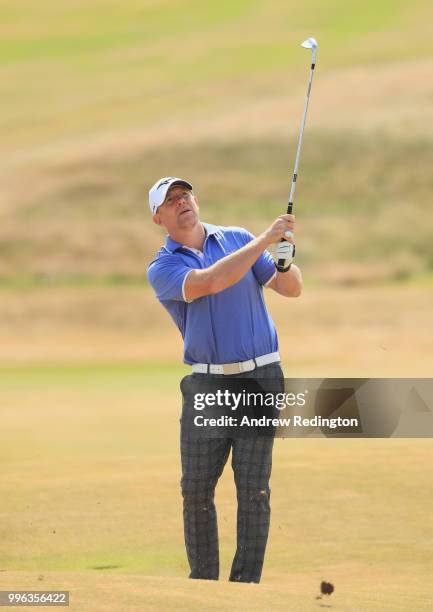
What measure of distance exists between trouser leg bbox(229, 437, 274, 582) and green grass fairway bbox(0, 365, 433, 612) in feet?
0.68

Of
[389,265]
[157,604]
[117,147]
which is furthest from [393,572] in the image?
[117,147]

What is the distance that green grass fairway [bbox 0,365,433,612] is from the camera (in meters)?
6.10

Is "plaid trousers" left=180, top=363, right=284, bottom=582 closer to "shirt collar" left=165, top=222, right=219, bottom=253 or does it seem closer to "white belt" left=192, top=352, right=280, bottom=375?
"white belt" left=192, top=352, right=280, bottom=375

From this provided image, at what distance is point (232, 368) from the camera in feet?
21.8

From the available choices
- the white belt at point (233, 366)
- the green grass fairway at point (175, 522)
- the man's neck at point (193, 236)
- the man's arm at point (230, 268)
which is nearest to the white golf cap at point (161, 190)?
the man's neck at point (193, 236)

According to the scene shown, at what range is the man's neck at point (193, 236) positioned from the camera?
22.4 feet

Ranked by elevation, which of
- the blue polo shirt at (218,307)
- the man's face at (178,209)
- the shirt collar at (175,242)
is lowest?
the blue polo shirt at (218,307)

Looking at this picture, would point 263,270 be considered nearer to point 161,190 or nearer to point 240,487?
point 161,190

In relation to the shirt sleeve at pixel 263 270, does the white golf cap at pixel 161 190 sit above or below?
above

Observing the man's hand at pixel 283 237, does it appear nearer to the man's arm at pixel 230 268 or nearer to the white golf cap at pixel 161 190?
the man's arm at pixel 230 268

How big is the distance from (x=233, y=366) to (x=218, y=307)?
0.90 feet

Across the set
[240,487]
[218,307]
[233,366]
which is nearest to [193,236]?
[218,307]

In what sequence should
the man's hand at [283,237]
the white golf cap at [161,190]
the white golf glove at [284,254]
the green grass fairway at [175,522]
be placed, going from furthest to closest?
1. the white golf cap at [161,190]
2. the white golf glove at [284,254]
3. the man's hand at [283,237]
4. the green grass fairway at [175,522]

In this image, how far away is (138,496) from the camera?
1056cm
